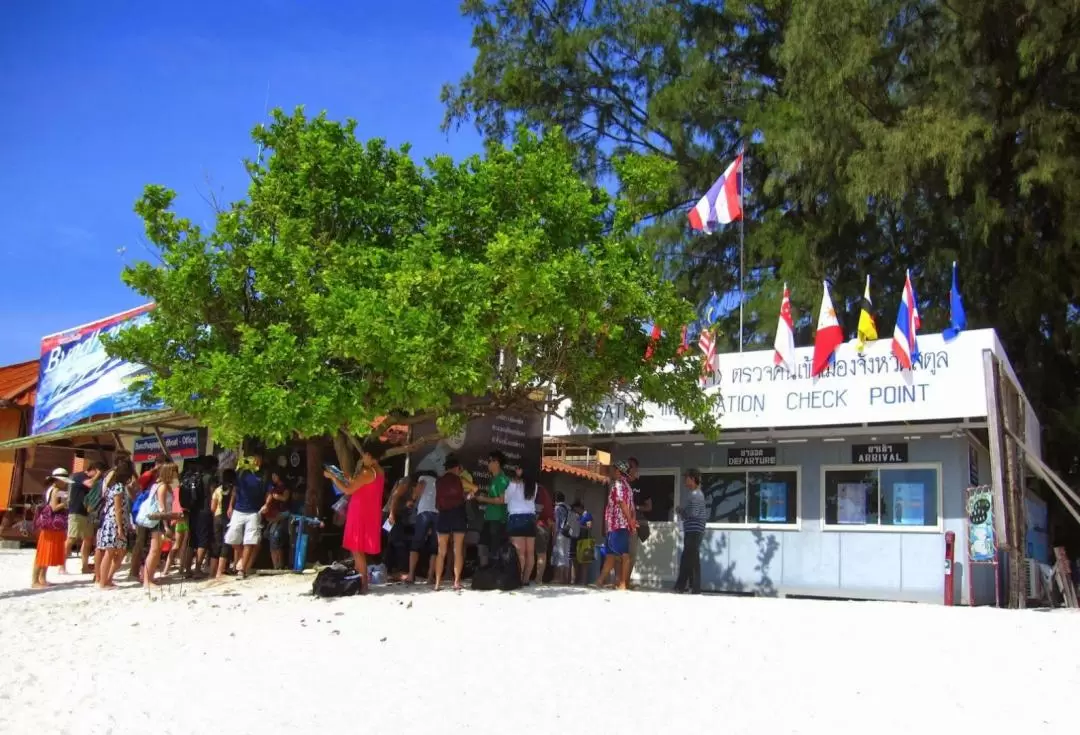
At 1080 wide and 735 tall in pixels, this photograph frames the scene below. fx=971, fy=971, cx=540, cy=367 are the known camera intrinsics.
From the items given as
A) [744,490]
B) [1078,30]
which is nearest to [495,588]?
[744,490]

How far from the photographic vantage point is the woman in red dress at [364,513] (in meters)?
11.7

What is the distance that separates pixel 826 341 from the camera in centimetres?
1440

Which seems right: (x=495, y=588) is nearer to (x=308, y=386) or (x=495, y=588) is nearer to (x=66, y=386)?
(x=308, y=386)

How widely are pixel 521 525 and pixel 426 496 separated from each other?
56.9 inches

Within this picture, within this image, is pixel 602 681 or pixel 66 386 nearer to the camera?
pixel 602 681

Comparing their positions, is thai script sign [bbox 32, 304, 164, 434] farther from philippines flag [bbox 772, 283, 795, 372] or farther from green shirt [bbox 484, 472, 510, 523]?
philippines flag [bbox 772, 283, 795, 372]

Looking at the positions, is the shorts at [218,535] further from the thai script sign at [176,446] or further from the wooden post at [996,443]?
the wooden post at [996,443]

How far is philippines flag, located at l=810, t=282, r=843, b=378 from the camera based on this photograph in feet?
47.0

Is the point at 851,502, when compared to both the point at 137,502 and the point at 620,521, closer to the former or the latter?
the point at 620,521

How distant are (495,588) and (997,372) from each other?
7.33m

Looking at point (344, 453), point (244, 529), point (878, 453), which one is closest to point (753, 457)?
point (878, 453)

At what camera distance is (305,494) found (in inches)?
593

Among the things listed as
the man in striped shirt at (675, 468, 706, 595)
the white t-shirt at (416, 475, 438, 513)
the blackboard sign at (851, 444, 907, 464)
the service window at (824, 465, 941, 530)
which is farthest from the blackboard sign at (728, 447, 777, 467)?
the white t-shirt at (416, 475, 438, 513)

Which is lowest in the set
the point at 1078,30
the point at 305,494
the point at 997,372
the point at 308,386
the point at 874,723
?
the point at 874,723
